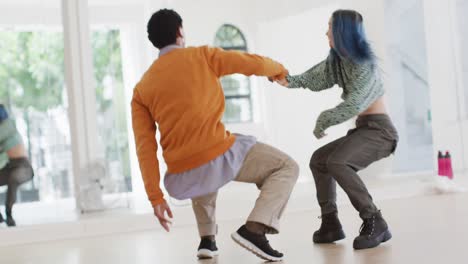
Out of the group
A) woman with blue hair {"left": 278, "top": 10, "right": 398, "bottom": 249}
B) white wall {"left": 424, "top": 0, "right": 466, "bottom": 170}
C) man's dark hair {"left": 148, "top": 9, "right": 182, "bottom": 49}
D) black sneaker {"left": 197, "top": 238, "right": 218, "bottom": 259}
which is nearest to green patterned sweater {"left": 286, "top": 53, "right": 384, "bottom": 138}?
woman with blue hair {"left": 278, "top": 10, "right": 398, "bottom": 249}

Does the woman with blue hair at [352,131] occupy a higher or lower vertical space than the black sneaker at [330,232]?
higher

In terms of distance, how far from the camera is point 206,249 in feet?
8.90

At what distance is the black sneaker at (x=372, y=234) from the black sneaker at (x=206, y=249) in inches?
20.8

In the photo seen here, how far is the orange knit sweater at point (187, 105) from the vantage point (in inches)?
95.7

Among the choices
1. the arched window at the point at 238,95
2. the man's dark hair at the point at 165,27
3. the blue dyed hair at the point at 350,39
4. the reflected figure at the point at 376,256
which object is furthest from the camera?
the arched window at the point at 238,95

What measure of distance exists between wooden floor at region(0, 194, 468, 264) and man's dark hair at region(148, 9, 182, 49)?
809 mm

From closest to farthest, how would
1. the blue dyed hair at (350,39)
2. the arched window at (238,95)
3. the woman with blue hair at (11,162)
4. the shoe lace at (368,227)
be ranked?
the shoe lace at (368,227) → the blue dyed hair at (350,39) → the woman with blue hair at (11,162) → the arched window at (238,95)

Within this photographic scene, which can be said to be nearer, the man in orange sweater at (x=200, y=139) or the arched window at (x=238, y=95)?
the man in orange sweater at (x=200, y=139)

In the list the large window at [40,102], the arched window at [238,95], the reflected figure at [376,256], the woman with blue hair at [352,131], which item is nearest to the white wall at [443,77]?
the arched window at [238,95]

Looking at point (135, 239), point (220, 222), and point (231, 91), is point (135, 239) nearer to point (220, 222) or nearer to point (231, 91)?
point (220, 222)

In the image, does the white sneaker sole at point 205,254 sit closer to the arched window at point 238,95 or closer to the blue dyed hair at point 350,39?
the blue dyed hair at point 350,39

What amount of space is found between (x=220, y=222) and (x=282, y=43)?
119 inches

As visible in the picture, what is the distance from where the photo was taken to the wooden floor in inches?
95.0

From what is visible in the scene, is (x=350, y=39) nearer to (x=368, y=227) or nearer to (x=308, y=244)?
(x=368, y=227)
